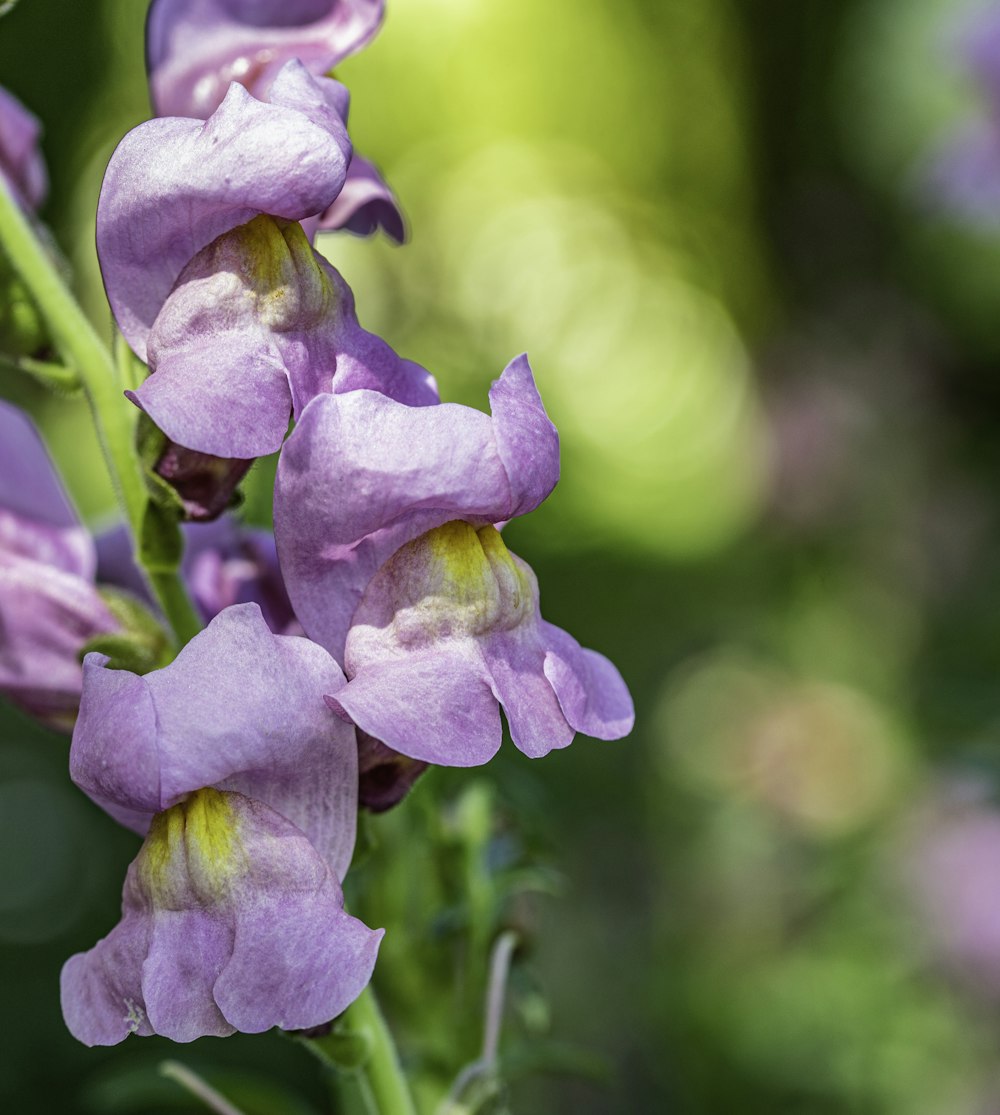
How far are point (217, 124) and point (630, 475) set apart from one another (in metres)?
6.44

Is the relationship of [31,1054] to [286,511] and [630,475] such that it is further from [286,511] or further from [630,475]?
[630,475]

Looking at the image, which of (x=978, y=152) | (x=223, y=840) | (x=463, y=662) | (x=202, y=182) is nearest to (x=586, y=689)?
(x=463, y=662)

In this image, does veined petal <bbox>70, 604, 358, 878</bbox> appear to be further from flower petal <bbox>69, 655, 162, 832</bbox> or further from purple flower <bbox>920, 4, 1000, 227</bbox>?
purple flower <bbox>920, 4, 1000, 227</bbox>

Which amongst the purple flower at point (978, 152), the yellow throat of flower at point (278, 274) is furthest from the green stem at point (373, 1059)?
the purple flower at point (978, 152)

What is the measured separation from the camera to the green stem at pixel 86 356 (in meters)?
0.70

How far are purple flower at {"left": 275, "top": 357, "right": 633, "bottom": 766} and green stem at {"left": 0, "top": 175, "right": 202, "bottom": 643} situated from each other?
132 millimetres

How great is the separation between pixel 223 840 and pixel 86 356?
0.88 feet

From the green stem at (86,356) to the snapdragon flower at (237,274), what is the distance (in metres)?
0.07

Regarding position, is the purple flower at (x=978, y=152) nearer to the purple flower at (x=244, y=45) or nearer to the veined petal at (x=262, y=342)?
the purple flower at (x=244, y=45)

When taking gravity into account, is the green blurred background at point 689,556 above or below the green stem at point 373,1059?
below

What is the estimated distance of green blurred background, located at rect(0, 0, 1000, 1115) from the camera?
217cm

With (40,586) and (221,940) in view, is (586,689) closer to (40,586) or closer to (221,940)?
(221,940)

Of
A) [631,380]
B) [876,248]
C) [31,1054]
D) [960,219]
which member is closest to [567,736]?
[960,219]

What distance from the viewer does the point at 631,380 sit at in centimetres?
789
